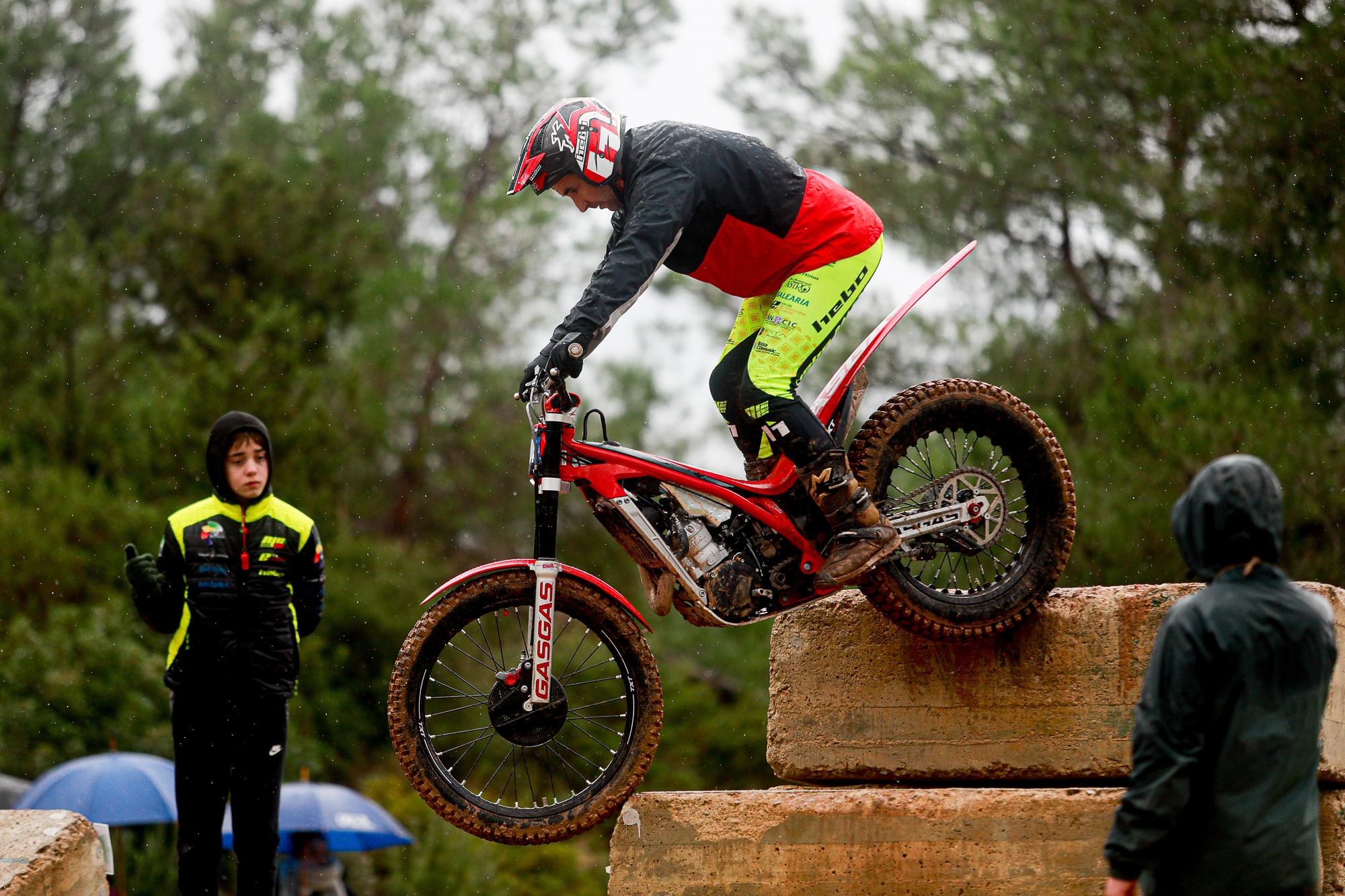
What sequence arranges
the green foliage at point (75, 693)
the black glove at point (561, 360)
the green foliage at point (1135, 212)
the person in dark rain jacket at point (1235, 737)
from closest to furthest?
the person in dark rain jacket at point (1235, 737) → the black glove at point (561, 360) → the green foliage at point (1135, 212) → the green foliage at point (75, 693)

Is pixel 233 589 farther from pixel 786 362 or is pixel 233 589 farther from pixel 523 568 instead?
pixel 786 362

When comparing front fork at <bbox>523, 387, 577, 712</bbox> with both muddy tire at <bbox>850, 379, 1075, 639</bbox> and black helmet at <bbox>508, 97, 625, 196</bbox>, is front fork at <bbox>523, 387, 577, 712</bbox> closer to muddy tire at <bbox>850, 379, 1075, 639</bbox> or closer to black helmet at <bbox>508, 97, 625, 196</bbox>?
black helmet at <bbox>508, 97, 625, 196</bbox>

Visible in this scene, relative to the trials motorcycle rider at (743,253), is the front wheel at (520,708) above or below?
below

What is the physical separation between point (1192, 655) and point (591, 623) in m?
2.16

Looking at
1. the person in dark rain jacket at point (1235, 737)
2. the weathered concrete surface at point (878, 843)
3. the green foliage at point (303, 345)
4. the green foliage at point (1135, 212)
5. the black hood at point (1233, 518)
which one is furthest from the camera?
the green foliage at point (303, 345)

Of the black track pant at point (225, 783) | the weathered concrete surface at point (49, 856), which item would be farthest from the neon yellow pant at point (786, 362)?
the weathered concrete surface at point (49, 856)

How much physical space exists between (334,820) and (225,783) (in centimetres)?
608

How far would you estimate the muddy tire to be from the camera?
516 centimetres

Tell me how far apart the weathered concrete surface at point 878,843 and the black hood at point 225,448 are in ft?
6.33

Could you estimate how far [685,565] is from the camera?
485 cm

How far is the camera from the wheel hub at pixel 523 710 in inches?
183

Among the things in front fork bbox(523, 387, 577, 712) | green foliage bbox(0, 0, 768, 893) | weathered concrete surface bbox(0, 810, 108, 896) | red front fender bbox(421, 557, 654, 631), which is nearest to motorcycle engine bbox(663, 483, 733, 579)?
red front fender bbox(421, 557, 654, 631)

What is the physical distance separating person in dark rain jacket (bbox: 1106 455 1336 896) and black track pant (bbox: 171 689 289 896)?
10.4 feet

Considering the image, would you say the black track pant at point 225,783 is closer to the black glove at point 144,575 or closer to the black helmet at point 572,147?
the black glove at point 144,575
